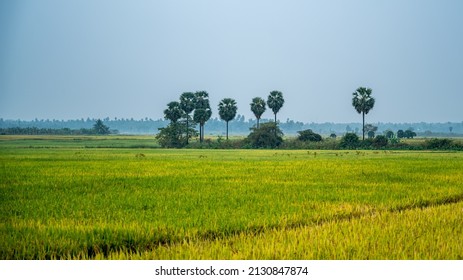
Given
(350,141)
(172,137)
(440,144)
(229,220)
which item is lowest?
(229,220)

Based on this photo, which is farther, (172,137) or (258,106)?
(258,106)

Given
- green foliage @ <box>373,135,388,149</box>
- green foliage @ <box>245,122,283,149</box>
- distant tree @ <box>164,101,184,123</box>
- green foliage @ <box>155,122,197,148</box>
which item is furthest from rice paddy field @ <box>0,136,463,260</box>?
distant tree @ <box>164,101,184,123</box>

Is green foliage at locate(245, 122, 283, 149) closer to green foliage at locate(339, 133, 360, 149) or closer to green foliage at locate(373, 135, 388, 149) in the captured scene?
green foliage at locate(339, 133, 360, 149)

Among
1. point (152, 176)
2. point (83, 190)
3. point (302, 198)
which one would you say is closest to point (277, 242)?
point (302, 198)

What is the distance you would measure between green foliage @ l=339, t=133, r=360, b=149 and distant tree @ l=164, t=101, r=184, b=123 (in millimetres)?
27916

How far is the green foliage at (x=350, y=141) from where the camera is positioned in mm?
62031

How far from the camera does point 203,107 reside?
274 ft

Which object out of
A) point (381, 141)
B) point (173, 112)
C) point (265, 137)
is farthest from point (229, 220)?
point (173, 112)

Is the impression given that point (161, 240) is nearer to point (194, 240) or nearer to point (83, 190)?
point (194, 240)

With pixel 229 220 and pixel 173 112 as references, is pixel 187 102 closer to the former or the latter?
pixel 173 112

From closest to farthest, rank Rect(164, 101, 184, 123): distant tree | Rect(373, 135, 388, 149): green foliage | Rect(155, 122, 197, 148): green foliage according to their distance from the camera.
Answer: Rect(373, 135, 388, 149): green foliage
Rect(155, 122, 197, 148): green foliage
Rect(164, 101, 184, 123): distant tree

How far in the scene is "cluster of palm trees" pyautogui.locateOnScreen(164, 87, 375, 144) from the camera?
246 feet

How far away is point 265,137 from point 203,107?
60.8 feet
